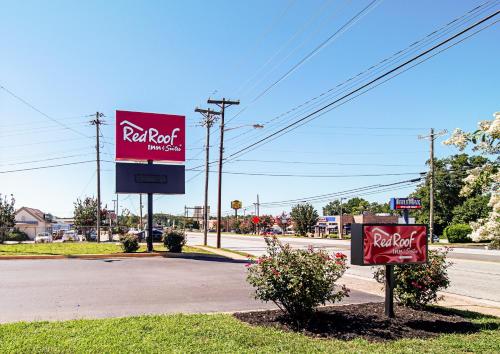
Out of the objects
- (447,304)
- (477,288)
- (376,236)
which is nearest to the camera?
(376,236)

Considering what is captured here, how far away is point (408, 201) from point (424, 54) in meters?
43.4

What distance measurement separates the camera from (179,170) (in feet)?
77.7

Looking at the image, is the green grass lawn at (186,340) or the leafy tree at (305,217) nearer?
the green grass lawn at (186,340)

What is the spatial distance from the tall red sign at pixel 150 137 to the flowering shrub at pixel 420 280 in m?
16.4

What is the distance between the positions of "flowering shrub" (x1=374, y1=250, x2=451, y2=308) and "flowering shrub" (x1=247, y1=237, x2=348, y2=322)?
66.4 inches

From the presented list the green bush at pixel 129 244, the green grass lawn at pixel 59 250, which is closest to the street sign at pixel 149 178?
the green bush at pixel 129 244

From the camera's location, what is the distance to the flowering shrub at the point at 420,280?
27.5 ft

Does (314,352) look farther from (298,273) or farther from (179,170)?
(179,170)

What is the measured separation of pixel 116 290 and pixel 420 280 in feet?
23.4

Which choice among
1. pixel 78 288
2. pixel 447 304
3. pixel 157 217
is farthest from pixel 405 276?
pixel 157 217

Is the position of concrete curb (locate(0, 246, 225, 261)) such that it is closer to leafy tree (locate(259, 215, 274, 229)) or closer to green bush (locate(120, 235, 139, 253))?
green bush (locate(120, 235, 139, 253))

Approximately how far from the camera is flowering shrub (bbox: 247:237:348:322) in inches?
281

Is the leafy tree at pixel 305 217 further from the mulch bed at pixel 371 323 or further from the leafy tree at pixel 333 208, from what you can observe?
the leafy tree at pixel 333 208

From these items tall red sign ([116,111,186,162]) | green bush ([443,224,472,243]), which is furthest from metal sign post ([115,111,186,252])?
green bush ([443,224,472,243])
